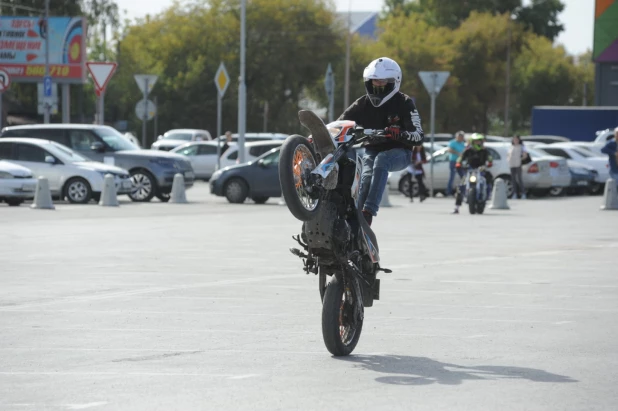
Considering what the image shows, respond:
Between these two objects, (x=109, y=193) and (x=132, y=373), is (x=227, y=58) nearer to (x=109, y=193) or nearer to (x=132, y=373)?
(x=109, y=193)

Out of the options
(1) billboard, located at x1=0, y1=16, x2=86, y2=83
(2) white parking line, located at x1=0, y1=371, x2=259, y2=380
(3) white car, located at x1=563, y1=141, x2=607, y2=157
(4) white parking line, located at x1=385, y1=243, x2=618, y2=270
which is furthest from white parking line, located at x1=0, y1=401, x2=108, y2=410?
(1) billboard, located at x1=0, y1=16, x2=86, y2=83

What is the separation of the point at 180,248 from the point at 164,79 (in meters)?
63.5

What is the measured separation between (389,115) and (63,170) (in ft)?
72.6

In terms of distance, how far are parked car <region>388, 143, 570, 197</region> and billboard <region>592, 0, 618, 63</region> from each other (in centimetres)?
2519

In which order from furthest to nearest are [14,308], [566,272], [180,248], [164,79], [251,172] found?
[164,79], [251,172], [180,248], [566,272], [14,308]

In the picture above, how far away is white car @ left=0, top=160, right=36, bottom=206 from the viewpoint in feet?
95.3

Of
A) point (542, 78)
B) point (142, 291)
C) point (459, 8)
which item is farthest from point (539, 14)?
point (142, 291)

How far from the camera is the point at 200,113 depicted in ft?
265

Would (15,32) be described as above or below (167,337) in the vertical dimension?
above

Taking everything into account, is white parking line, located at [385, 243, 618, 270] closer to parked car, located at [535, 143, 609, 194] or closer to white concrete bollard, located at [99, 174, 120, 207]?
white concrete bollard, located at [99, 174, 120, 207]

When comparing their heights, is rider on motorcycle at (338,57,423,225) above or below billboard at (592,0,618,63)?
below

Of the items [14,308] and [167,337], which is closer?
[167,337]

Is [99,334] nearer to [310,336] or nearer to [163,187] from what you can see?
[310,336]

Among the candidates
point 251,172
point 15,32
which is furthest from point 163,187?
point 15,32
